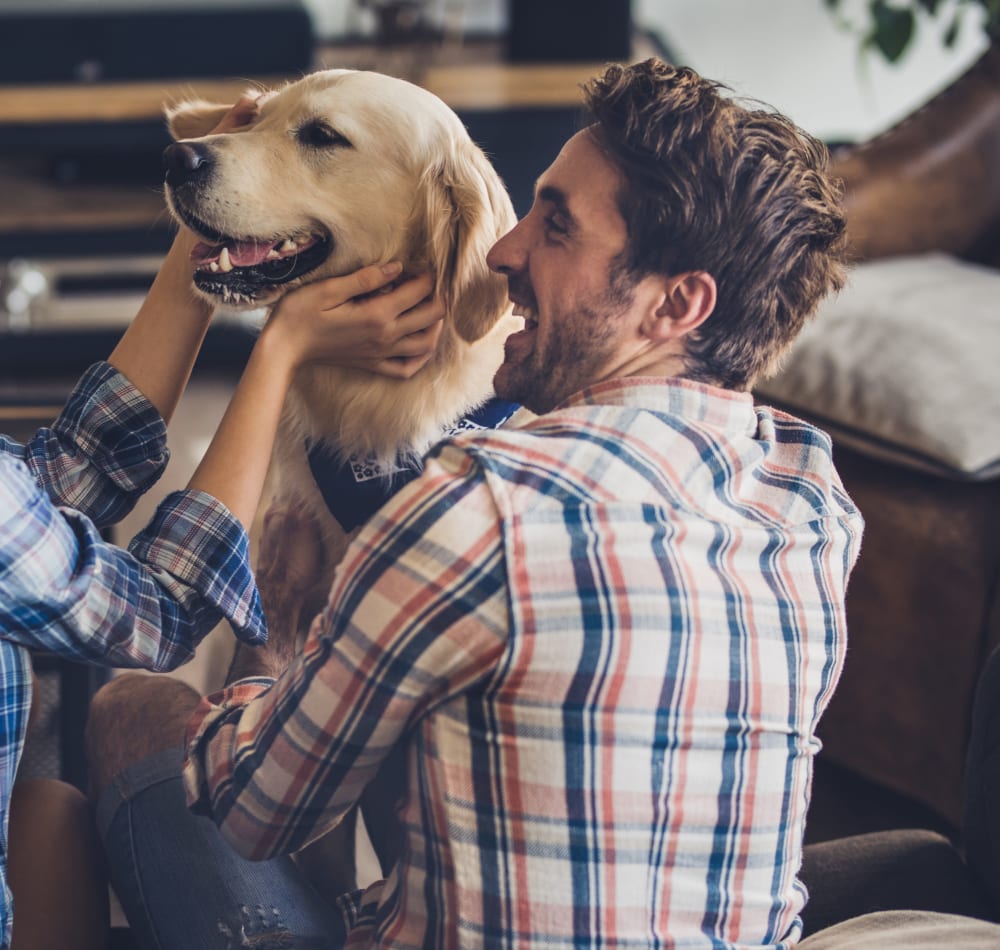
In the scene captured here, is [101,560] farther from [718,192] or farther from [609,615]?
[718,192]

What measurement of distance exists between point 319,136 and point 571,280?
1.25ft

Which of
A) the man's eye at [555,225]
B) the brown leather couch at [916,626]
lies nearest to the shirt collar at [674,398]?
the man's eye at [555,225]

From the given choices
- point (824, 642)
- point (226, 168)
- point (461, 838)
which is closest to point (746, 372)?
point (824, 642)

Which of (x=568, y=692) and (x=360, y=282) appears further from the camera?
(x=360, y=282)

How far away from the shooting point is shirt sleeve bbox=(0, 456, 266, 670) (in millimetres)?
727

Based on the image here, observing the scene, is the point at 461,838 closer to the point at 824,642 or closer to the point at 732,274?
the point at 824,642

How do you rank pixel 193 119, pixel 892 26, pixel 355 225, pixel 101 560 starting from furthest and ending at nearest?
pixel 892 26 < pixel 193 119 < pixel 355 225 < pixel 101 560

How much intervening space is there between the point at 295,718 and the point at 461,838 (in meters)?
0.12

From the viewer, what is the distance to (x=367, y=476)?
3.47 ft

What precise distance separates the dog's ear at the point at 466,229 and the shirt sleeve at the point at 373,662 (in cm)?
34

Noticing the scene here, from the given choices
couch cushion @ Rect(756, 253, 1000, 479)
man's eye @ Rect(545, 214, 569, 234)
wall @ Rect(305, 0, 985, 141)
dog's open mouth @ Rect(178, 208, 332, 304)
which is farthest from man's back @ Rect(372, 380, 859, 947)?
wall @ Rect(305, 0, 985, 141)

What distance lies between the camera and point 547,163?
2.80ft

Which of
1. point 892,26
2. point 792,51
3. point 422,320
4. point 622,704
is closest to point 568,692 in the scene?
point 622,704

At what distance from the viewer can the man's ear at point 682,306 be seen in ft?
2.48
